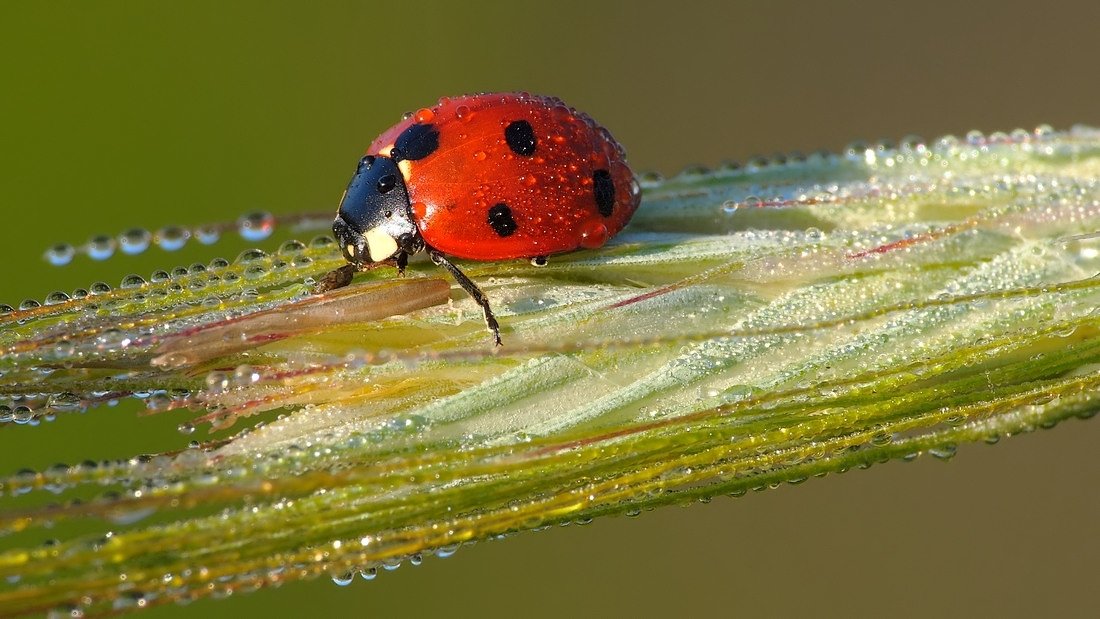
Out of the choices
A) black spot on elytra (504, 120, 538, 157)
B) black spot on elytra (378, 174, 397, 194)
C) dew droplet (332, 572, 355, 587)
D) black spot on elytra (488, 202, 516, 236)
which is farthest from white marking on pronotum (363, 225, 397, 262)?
dew droplet (332, 572, 355, 587)

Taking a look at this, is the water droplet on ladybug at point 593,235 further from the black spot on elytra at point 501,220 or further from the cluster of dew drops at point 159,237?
the cluster of dew drops at point 159,237

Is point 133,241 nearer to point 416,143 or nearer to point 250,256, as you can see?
point 250,256

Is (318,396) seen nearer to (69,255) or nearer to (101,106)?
(69,255)

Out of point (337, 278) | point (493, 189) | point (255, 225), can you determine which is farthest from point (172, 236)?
point (493, 189)

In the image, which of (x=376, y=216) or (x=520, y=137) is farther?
(x=376, y=216)

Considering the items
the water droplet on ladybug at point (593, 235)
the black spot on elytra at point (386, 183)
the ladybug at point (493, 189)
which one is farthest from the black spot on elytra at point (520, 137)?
the black spot on elytra at point (386, 183)

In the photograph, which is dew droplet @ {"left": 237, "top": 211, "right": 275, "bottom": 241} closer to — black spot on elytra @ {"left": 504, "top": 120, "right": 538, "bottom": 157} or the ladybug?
the ladybug

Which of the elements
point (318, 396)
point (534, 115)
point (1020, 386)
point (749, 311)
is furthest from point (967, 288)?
point (318, 396)

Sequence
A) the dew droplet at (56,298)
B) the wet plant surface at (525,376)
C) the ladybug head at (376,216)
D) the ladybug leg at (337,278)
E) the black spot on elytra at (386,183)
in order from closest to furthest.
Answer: the wet plant surface at (525,376), the dew droplet at (56,298), the ladybug leg at (337,278), the ladybug head at (376,216), the black spot on elytra at (386,183)
